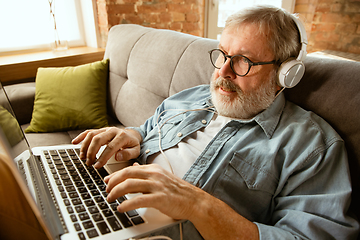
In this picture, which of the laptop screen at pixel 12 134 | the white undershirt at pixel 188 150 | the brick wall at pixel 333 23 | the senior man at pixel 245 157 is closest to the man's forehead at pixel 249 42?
the senior man at pixel 245 157

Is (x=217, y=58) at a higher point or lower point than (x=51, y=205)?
higher

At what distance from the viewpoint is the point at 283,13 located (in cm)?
96

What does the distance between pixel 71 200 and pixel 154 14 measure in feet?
7.37

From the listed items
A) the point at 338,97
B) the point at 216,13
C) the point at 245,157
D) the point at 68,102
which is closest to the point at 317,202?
the point at 245,157

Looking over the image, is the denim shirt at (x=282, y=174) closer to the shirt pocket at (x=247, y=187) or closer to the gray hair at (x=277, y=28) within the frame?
the shirt pocket at (x=247, y=187)

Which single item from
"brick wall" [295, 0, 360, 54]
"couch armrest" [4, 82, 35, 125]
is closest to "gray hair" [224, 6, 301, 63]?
"couch armrest" [4, 82, 35, 125]

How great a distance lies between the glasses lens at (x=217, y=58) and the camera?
3.49ft

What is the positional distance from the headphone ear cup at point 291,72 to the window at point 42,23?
214cm

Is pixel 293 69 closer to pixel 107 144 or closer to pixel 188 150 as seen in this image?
pixel 188 150

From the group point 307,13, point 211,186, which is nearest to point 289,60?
point 211,186

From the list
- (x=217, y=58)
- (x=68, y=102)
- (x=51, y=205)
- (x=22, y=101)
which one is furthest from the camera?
(x=22, y=101)

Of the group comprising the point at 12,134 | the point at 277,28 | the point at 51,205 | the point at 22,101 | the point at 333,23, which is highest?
the point at 277,28

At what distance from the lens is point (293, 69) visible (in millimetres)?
889

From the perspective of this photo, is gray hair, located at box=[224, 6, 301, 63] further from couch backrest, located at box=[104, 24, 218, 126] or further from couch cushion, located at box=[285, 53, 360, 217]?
couch backrest, located at box=[104, 24, 218, 126]
